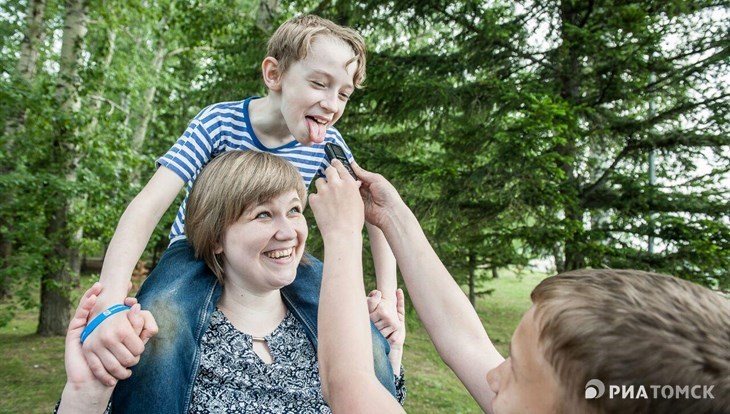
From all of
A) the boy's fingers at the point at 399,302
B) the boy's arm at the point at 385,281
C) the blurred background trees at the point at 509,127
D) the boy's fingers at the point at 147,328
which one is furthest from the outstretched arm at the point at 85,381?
the blurred background trees at the point at 509,127

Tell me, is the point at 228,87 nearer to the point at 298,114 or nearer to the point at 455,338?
the point at 298,114

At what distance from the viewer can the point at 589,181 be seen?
23.8 feet

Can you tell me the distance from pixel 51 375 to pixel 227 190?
7157mm

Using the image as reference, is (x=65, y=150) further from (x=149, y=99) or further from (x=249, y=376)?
(x=149, y=99)

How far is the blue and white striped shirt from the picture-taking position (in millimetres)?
2074

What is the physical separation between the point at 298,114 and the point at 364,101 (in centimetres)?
482

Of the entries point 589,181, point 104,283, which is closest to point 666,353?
point 104,283

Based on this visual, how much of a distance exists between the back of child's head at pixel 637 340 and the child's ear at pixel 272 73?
1675 millimetres

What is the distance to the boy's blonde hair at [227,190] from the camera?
6.63ft

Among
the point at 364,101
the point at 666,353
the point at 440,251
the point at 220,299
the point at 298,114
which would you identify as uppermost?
the point at 364,101

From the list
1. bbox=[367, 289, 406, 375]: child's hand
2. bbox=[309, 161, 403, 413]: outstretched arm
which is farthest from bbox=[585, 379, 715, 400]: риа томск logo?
bbox=[367, 289, 406, 375]: child's hand

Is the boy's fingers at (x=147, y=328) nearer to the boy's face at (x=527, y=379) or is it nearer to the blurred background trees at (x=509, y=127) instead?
the boy's face at (x=527, y=379)

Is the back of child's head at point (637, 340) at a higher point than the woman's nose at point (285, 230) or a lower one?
higher

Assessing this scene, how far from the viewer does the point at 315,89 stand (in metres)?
2.26
